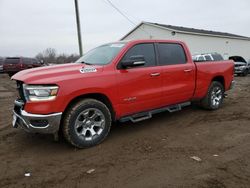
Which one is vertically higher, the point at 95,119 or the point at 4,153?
the point at 95,119

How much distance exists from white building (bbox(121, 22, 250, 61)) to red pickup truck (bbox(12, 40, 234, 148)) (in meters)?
23.1

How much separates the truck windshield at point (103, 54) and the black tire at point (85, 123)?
94cm

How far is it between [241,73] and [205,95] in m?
15.8

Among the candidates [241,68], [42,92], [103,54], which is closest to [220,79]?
[103,54]

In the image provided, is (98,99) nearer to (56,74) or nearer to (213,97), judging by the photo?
(56,74)

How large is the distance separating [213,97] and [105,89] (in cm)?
377

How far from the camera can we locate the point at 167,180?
3436mm

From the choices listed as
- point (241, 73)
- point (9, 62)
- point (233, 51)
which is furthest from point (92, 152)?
point (233, 51)

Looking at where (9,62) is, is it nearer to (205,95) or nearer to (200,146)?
(205,95)

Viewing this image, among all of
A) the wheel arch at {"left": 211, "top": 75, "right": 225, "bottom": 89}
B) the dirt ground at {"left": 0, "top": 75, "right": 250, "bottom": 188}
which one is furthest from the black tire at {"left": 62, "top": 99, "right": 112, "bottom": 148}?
the wheel arch at {"left": 211, "top": 75, "right": 225, "bottom": 89}

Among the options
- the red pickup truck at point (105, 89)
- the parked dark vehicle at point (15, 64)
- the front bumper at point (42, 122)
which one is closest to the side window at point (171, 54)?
the red pickup truck at point (105, 89)

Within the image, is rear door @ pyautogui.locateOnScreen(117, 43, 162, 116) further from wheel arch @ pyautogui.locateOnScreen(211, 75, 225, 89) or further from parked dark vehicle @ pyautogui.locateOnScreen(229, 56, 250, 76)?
parked dark vehicle @ pyautogui.locateOnScreen(229, 56, 250, 76)

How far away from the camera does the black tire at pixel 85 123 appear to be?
4383 mm

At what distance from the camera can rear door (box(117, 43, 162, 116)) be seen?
16.4 feet
